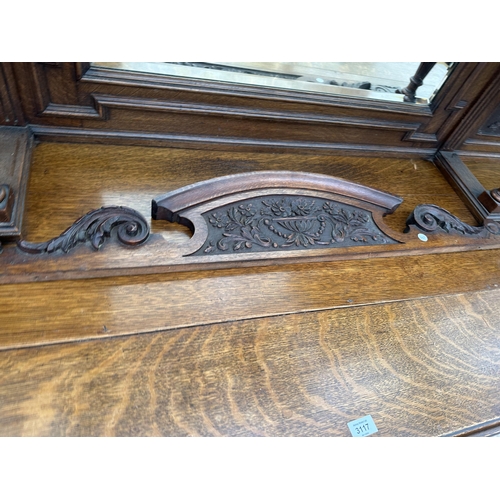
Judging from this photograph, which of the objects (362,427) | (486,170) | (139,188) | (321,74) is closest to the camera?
(362,427)

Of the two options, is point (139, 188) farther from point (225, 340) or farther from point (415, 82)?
point (415, 82)

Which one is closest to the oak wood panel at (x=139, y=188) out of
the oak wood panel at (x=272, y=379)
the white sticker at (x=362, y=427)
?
the oak wood panel at (x=272, y=379)

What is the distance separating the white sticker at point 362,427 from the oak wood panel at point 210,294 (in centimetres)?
15

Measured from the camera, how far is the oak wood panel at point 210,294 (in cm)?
46

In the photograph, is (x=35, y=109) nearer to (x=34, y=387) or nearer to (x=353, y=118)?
(x=34, y=387)

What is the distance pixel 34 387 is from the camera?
41 centimetres

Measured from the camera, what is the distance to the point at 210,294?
0.53 metres

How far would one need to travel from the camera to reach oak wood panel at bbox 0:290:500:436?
1.37 feet

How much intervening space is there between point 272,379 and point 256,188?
29 centimetres

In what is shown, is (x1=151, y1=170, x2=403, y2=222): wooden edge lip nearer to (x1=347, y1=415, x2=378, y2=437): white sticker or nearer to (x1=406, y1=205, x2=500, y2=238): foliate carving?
(x1=406, y1=205, x2=500, y2=238): foliate carving

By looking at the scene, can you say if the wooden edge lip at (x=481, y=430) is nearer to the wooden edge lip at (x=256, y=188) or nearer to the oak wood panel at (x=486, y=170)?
the wooden edge lip at (x=256, y=188)

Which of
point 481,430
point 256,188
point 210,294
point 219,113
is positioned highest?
point 219,113

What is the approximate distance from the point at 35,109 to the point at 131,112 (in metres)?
0.14

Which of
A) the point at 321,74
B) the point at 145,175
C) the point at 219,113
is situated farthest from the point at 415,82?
the point at 145,175
